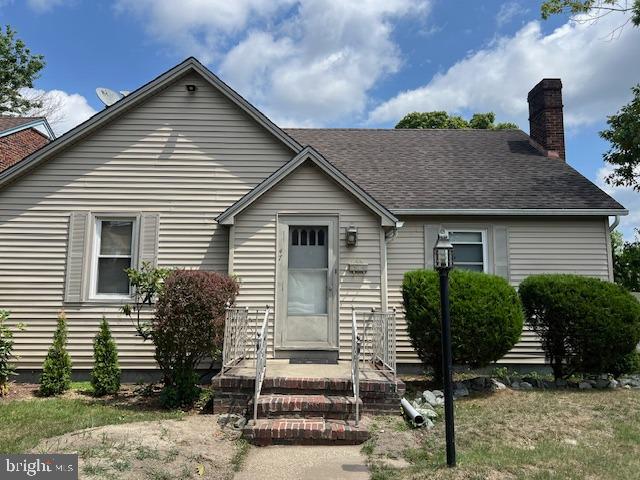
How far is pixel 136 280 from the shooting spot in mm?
7883

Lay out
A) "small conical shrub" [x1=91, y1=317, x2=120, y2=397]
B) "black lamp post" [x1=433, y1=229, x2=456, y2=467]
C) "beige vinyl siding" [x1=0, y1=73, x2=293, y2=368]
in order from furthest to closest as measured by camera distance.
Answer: "beige vinyl siding" [x1=0, y1=73, x2=293, y2=368]
"small conical shrub" [x1=91, y1=317, x2=120, y2=397]
"black lamp post" [x1=433, y1=229, x2=456, y2=467]

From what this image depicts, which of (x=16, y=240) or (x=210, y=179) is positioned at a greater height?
(x=210, y=179)

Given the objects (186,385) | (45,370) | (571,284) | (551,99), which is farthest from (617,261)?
(45,370)

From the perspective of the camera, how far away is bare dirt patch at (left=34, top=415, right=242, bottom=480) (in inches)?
173

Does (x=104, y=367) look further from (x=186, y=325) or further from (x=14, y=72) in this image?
(x=14, y=72)

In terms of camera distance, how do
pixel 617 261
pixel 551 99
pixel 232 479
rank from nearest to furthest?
pixel 232 479, pixel 551 99, pixel 617 261

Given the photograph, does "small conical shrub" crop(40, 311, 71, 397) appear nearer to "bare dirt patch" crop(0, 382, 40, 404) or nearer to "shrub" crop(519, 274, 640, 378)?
"bare dirt patch" crop(0, 382, 40, 404)

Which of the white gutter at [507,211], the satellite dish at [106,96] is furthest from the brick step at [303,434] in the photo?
the satellite dish at [106,96]

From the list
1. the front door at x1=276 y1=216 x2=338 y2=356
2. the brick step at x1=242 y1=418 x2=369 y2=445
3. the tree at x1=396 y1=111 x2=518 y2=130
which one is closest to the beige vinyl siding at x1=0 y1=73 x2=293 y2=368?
the front door at x1=276 y1=216 x2=338 y2=356

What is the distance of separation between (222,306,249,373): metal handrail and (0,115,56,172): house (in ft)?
29.9

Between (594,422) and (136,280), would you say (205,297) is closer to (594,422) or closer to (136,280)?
(136,280)

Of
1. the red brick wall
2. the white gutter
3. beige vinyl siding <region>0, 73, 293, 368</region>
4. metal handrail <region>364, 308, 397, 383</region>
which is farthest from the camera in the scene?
the red brick wall

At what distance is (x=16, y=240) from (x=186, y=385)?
486cm

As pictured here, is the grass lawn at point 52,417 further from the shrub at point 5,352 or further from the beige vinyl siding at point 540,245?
the beige vinyl siding at point 540,245
